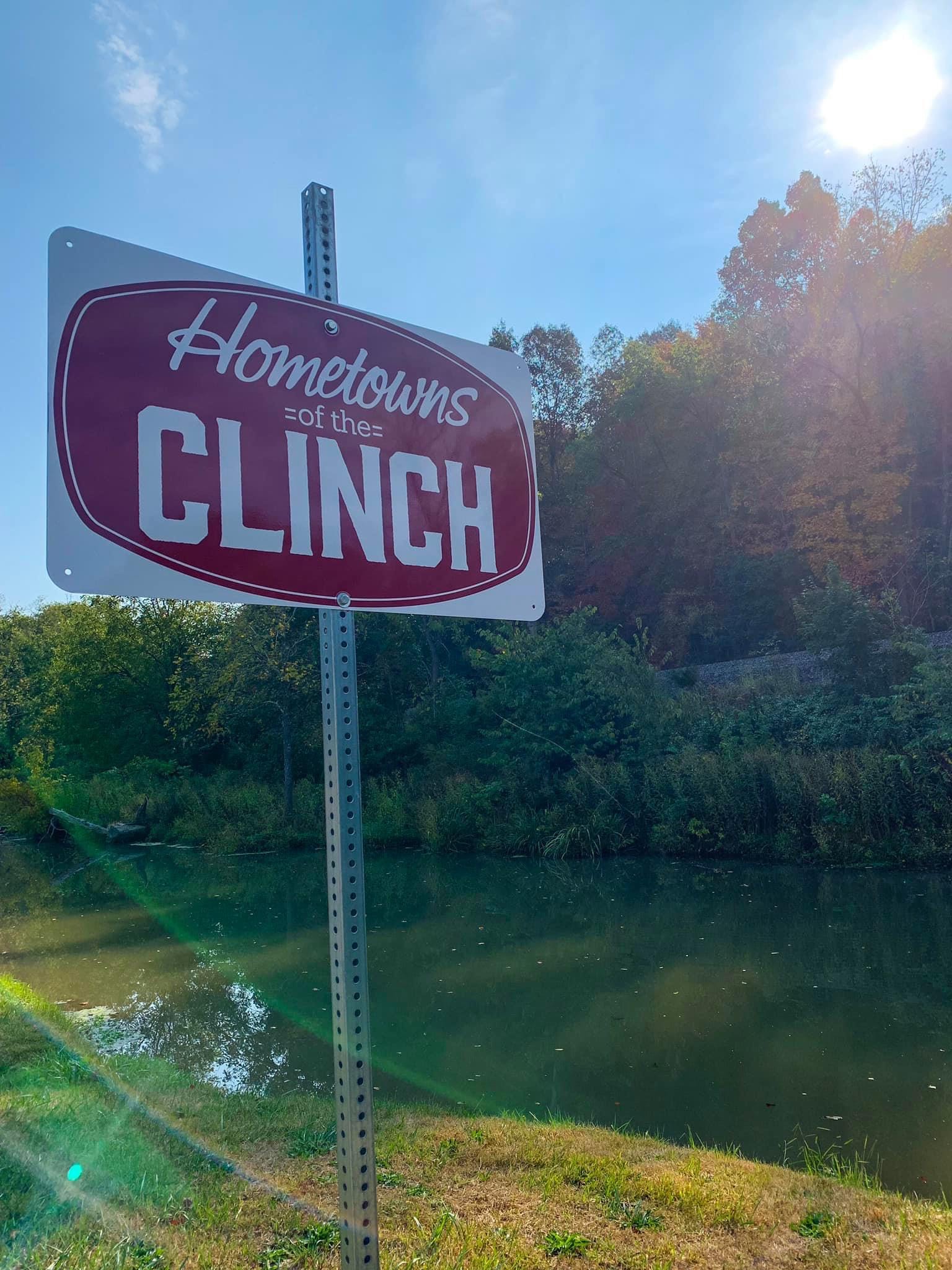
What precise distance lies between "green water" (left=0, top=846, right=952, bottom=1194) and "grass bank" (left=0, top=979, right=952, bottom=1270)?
44.0 inches

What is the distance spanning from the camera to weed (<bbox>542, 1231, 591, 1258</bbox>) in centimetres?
262

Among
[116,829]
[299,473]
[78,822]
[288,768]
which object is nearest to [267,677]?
[288,768]

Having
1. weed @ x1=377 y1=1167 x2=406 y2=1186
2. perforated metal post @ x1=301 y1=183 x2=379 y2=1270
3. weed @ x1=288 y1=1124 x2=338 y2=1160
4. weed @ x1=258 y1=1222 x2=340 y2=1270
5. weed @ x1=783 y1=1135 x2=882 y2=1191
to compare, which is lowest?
weed @ x1=783 y1=1135 x2=882 y2=1191

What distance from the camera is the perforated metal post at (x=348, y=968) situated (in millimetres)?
1602

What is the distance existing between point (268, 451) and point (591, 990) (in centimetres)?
695

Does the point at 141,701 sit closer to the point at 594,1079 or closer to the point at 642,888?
the point at 642,888

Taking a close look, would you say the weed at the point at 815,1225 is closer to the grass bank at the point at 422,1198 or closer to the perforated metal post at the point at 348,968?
the grass bank at the point at 422,1198

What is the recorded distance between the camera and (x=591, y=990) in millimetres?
7590

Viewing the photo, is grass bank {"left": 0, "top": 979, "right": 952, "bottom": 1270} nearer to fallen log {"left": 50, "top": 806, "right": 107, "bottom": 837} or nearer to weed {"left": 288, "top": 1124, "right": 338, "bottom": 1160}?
weed {"left": 288, "top": 1124, "right": 338, "bottom": 1160}

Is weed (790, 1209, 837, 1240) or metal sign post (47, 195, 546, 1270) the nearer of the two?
metal sign post (47, 195, 546, 1270)

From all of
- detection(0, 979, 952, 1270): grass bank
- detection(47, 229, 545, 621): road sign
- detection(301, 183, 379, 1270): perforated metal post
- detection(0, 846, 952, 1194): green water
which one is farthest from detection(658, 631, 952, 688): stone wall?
detection(301, 183, 379, 1270): perforated metal post

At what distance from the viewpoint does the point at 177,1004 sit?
784cm

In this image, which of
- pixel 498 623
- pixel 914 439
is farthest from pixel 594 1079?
pixel 914 439

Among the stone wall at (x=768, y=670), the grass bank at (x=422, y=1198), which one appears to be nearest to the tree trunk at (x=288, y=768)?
the stone wall at (x=768, y=670)
